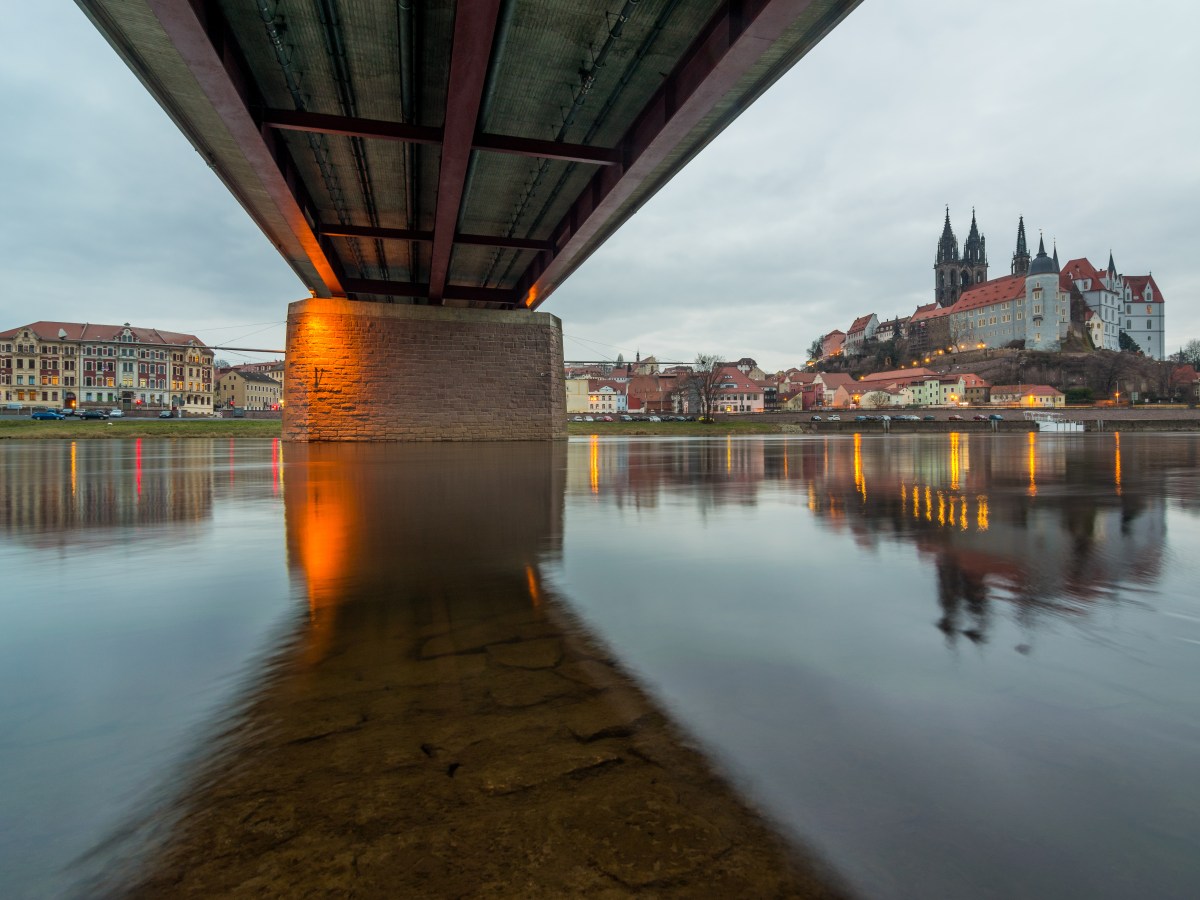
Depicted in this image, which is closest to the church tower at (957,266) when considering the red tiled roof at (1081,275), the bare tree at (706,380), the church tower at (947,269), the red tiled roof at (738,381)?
the church tower at (947,269)

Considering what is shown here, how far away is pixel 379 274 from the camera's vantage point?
30.7 meters

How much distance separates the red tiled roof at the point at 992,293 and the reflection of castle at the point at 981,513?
13014cm

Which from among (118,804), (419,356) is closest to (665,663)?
(118,804)

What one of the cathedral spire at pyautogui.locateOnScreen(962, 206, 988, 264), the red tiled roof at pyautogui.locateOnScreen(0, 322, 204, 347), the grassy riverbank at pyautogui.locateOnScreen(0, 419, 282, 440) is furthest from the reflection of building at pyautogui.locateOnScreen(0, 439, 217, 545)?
the cathedral spire at pyautogui.locateOnScreen(962, 206, 988, 264)

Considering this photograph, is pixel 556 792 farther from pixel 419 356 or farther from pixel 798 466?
pixel 419 356

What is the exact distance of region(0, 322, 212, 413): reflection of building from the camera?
8869cm

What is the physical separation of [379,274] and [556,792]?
32.5 meters

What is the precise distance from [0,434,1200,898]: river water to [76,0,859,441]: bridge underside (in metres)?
8.51

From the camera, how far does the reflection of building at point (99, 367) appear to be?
291 ft

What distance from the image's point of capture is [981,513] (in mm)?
6434

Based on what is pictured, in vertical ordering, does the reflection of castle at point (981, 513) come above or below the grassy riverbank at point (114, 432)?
below

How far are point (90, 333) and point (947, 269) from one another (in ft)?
556

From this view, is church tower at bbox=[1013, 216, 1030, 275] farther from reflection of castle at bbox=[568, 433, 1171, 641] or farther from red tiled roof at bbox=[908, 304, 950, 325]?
reflection of castle at bbox=[568, 433, 1171, 641]

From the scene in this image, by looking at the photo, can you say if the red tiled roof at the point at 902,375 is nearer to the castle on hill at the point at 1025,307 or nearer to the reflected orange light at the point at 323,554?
the castle on hill at the point at 1025,307
